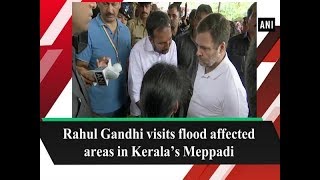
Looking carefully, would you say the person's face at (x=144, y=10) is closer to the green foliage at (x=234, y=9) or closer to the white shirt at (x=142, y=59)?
the white shirt at (x=142, y=59)

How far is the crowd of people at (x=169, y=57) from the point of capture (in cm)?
328

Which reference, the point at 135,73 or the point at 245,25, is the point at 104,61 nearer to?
the point at 135,73

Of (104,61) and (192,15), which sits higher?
(192,15)

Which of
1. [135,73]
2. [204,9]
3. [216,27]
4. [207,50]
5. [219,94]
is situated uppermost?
[204,9]

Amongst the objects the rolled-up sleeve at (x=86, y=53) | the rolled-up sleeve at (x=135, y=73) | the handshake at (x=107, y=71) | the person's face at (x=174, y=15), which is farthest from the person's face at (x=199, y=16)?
the rolled-up sleeve at (x=86, y=53)

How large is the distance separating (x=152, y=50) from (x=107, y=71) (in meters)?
0.29

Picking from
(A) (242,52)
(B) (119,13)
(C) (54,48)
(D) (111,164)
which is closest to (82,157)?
(D) (111,164)

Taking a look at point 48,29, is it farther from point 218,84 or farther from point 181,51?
point 218,84

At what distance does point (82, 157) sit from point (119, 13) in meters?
0.88

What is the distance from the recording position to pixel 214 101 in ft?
10.8

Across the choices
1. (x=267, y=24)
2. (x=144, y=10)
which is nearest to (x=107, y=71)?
(x=144, y=10)

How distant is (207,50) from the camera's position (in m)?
3.30

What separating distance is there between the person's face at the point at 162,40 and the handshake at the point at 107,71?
0.81 feet

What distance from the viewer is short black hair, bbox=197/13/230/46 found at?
3.28 metres
